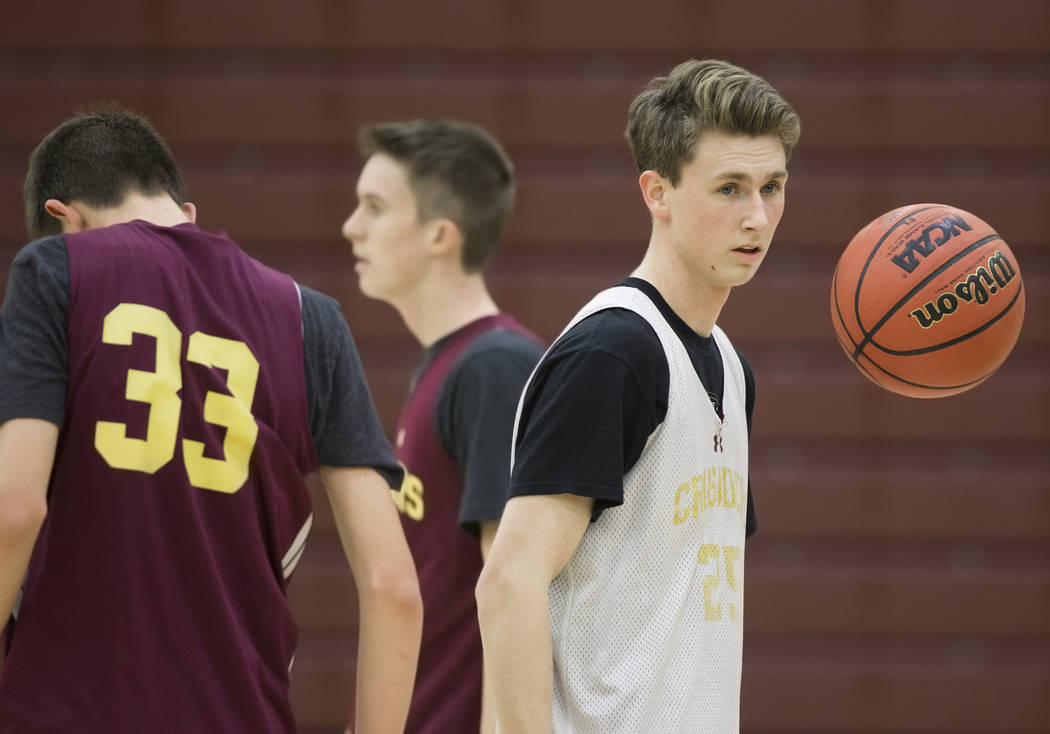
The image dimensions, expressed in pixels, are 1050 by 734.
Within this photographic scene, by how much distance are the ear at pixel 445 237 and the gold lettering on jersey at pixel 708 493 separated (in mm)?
1404

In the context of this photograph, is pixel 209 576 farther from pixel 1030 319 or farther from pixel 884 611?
pixel 1030 319

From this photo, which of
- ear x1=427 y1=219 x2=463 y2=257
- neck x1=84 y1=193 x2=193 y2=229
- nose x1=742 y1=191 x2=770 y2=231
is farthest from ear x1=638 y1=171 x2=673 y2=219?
ear x1=427 y1=219 x2=463 y2=257

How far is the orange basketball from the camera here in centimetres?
240

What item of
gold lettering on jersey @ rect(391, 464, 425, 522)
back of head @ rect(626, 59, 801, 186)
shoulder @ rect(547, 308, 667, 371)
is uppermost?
back of head @ rect(626, 59, 801, 186)

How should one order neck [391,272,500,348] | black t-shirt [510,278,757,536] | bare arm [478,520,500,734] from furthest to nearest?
neck [391,272,500,348] < bare arm [478,520,500,734] < black t-shirt [510,278,757,536]

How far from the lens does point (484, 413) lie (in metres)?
2.86

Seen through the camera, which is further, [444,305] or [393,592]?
[444,305]

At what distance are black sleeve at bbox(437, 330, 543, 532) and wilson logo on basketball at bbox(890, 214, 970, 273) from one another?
0.90 meters

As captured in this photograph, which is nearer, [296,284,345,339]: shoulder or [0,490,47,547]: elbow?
[0,490,47,547]: elbow

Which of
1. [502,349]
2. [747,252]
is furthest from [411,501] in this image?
[747,252]

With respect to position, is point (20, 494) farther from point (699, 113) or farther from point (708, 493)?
point (699, 113)

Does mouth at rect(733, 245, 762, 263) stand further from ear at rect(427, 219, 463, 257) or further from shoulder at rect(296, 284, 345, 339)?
ear at rect(427, 219, 463, 257)

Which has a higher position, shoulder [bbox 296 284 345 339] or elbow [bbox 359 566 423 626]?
shoulder [bbox 296 284 345 339]

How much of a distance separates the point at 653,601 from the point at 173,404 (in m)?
0.81
